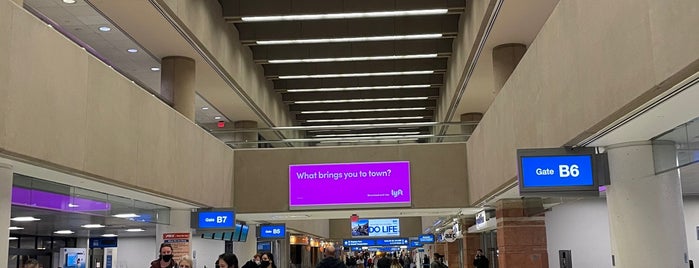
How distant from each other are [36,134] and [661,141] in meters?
6.42

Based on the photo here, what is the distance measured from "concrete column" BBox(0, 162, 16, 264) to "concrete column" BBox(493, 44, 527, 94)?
8746 millimetres

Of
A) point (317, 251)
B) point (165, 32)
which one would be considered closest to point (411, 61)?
point (165, 32)

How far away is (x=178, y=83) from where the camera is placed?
13.5 metres

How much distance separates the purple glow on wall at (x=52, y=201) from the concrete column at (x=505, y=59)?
7.54 m

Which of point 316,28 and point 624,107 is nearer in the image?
point 624,107

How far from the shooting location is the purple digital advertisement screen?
15.5 metres

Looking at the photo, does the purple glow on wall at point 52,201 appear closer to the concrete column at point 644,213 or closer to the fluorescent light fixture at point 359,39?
the fluorescent light fixture at point 359,39

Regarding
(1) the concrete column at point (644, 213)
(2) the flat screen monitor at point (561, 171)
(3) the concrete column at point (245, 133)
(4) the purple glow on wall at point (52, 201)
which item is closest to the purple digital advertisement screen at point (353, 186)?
(3) the concrete column at point (245, 133)

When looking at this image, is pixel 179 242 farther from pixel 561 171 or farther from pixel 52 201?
pixel 561 171

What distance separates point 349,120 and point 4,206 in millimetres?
18807

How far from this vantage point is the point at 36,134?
A: 23.6ft

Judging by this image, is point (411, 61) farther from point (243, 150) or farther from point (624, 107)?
point (624, 107)

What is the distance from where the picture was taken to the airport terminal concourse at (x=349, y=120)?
6523 mm

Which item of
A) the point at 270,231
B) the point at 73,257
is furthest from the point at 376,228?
the point at 73,257
